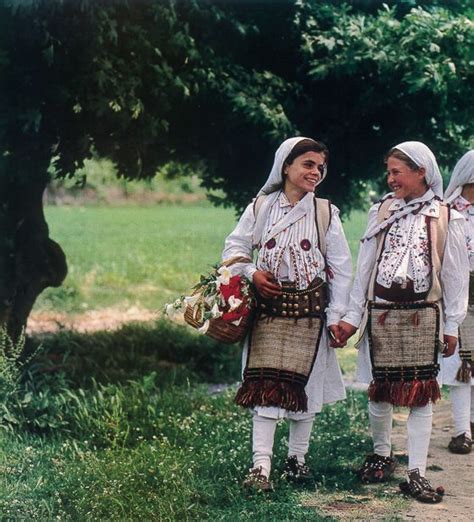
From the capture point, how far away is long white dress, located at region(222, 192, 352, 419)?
558 cm

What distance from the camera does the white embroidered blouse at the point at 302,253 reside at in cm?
557

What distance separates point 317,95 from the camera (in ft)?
29.8

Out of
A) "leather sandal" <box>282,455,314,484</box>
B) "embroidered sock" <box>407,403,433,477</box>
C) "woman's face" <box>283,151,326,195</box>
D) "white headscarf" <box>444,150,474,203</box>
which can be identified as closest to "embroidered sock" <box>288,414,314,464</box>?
"leather sandal" <box>282,455,314,484</box>

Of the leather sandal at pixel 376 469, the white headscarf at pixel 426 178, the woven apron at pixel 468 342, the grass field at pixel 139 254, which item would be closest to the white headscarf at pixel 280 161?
the white headscarf at pixel 426 178

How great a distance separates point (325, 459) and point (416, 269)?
5.02 feet

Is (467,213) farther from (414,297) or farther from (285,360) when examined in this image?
(285,360)

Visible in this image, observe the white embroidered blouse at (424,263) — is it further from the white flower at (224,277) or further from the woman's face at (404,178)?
the white flower at (224,277)

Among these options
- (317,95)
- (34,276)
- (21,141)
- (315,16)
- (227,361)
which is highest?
(315,16)

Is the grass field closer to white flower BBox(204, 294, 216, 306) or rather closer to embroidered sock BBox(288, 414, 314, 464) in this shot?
embroidered sock BBox(288, 414, 314, 464)

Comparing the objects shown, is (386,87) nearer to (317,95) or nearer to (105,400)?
(317,95)

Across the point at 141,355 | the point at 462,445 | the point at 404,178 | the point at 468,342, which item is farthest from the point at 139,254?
the point at 404,178

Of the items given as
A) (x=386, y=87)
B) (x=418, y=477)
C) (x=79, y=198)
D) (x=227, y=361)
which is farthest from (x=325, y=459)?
(x=79, y=198)

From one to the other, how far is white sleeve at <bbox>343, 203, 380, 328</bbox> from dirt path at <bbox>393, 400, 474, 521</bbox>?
110 cm

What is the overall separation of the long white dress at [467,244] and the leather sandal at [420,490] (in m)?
1.33
